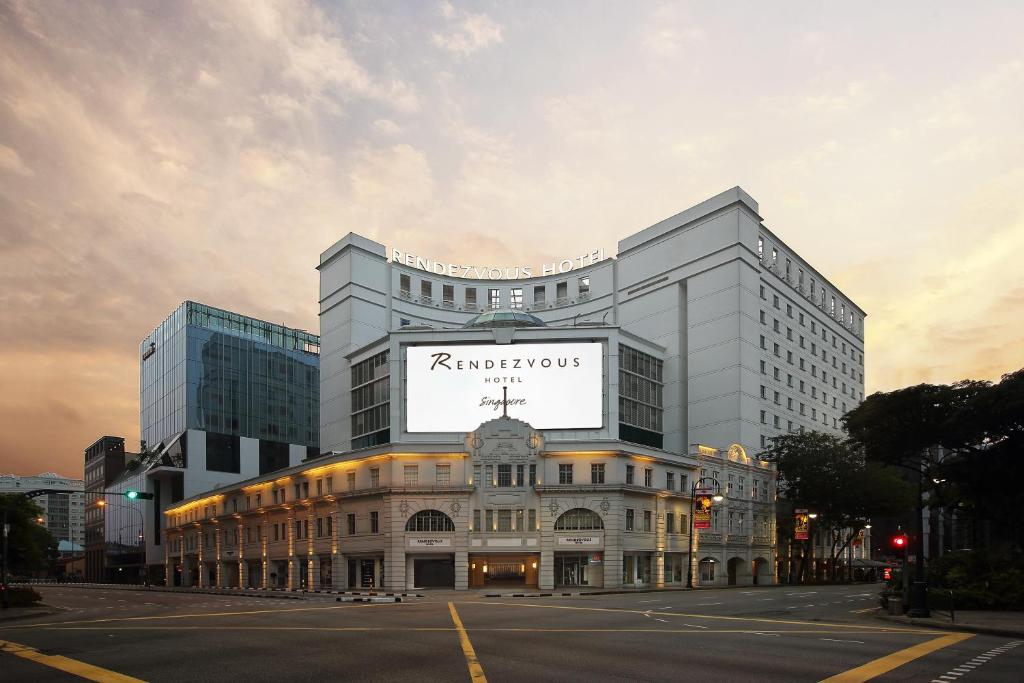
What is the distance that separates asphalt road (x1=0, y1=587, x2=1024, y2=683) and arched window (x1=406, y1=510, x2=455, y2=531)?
38.4 metres

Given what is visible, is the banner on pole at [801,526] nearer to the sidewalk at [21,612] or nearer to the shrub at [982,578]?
the shrub at [982,578]

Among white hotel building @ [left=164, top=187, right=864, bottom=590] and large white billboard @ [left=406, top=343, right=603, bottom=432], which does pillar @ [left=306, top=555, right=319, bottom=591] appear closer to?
white hotel building @ [left=164, top=187, right=864, bottom=590]

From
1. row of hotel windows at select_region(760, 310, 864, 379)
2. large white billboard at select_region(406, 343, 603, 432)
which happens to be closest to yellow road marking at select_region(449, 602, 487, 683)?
large white billboard at select_region(406, 343, 603, 432)

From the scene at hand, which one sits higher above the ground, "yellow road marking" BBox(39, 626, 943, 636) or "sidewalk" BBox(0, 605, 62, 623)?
"yellow road marking" BBox(39, 626, 943, 636)

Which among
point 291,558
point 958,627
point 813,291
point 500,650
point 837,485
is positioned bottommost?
point 291,558

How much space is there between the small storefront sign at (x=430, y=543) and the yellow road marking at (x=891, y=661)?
4941cm

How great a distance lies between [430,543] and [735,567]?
→ 36176 millimetres

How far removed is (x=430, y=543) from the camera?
234ft

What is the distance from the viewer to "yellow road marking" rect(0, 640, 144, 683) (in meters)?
16.6

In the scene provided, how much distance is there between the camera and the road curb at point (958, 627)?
2697 cm

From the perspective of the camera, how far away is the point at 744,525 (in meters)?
90.4

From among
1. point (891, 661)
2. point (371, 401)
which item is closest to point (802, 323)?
point (371, 401)

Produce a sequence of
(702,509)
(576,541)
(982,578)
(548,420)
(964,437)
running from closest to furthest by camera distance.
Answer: (982,578)
(964,437)
(702,509)
(576,541)
(548,420)

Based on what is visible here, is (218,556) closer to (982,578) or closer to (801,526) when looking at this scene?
(801,526)
